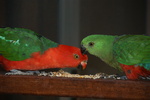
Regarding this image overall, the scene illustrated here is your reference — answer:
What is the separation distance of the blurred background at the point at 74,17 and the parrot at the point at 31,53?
0.32m

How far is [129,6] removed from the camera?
73.2 inches

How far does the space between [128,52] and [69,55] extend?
405 mm

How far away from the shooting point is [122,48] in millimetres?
1425

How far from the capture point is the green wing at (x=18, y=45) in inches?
60.3

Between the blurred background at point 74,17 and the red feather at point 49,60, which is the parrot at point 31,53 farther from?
the blurred background at point 74,17

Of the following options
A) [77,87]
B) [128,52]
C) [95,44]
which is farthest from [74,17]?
[77,87]

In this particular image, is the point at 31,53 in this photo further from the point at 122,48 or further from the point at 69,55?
the point at 122,48

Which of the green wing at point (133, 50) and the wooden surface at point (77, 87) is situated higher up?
the green wing at point (133, 50)

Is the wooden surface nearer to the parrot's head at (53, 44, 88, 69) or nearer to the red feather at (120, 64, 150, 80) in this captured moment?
the red feather at (120, 64, 150, 80)

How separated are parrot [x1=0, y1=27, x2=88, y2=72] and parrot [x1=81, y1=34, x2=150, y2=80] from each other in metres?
0.11

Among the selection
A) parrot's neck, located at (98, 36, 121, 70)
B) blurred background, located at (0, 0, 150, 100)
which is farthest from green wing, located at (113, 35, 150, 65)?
blurred background, located at (0, 0, 150, 100)

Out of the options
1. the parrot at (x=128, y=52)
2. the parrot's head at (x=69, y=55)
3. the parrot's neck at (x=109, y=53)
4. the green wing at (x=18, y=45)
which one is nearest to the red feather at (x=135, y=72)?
the parrot at (x=128, y=52)

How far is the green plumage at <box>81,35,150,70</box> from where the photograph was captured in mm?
1331

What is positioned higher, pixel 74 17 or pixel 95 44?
pixel 74 17
